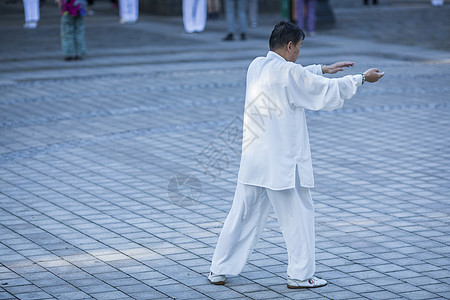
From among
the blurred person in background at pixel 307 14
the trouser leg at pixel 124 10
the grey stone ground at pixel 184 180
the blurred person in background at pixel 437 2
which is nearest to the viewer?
the grey stone ground at pixel 184 180

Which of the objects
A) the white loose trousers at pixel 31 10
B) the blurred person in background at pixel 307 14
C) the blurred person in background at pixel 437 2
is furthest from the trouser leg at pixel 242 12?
the blurred person in background at pixel 437 2

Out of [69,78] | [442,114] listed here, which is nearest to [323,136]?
[442,114]

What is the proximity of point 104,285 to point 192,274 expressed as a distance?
0.59 meters

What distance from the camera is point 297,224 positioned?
15.8 ft

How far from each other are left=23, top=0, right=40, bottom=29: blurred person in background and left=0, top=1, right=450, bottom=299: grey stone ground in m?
6.18

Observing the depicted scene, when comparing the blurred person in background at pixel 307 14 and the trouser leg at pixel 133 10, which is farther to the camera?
the trouser leg at pixel 133 10

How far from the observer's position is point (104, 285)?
A: 5.02 meters

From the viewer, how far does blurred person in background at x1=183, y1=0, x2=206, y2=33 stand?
787 inches

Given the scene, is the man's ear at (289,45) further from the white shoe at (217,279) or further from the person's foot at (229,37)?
the person's foot at (229,37)

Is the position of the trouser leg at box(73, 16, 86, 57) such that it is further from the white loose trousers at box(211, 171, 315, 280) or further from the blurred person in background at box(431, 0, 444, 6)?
the blurred person in background at box(431, 0, 444, 6)

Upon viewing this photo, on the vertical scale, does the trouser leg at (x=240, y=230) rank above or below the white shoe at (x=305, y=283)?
above

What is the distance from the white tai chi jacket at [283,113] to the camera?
467 centimetres

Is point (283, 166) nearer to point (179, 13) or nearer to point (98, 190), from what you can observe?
point (98, 190)

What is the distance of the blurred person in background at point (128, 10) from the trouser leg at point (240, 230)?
1882cm
